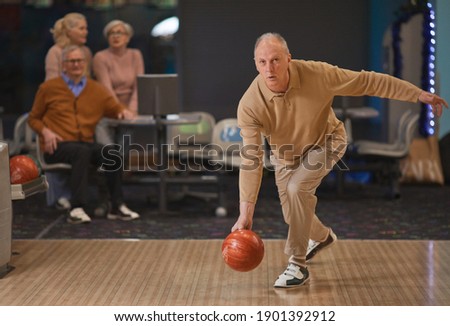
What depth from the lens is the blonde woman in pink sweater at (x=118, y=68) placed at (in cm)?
838

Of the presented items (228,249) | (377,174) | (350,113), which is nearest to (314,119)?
(228,249)

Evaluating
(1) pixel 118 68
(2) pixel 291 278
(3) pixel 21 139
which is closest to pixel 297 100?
(2) pixel 291 278

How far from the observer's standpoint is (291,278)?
17.1ft

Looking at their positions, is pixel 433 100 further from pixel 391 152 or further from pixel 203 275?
pixel 391 152

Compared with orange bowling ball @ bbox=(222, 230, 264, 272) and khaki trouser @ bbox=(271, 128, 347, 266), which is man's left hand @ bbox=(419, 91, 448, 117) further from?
orange bowling ball @ bbox=(222, 230, 264, 272)

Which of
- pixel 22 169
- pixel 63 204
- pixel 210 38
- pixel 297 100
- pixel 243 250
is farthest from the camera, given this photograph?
pixel 210 38

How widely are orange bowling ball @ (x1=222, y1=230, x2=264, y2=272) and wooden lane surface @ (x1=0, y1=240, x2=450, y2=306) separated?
199 millimetres

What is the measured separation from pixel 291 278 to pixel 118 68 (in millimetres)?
3767

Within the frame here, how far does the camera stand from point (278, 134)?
5.20 meters

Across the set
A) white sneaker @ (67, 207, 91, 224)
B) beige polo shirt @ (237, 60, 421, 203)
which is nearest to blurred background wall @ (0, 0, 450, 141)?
white sneaker @ (67, 207, 91, 224)

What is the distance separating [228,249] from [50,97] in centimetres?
338

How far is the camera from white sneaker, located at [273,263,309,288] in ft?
17.1

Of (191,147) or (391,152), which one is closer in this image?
(191,147)

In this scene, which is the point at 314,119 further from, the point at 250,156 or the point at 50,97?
the point at 50,97
